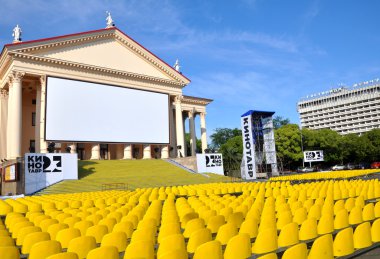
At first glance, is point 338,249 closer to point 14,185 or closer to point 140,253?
point 140,253

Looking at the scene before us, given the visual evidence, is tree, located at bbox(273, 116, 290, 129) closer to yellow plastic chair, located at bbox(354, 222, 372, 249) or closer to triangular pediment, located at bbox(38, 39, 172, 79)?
triangular pediment, located at bbox(38, 39, 172, 79)

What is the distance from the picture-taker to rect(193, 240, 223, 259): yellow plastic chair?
3.70 m

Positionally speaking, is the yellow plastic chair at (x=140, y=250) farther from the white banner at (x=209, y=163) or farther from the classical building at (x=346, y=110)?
the classical building at (x=346, y=110)

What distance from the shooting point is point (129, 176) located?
31.6 metres

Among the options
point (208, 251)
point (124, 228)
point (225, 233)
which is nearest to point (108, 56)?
point (124, 228)

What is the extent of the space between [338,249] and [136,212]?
488cm

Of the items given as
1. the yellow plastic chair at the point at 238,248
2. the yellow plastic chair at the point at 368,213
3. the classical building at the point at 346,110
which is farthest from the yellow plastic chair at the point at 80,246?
the classical building at the point at 346,110

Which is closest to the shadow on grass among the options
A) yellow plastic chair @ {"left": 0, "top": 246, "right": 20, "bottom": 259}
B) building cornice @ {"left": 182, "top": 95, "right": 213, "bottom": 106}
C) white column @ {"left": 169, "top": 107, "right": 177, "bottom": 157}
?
white column @ {"left": 169, "top": 107, "right": 177, "bottom": 157}

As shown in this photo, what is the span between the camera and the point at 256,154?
35.5 metres

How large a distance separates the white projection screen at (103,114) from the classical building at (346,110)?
4147 inches

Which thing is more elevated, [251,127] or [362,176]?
[251,127]

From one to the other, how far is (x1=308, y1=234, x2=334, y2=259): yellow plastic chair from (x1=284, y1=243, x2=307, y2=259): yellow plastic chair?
39 cm

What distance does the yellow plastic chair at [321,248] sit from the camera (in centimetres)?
403

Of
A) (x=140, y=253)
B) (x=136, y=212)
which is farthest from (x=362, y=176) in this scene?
(x=140, y=253)
